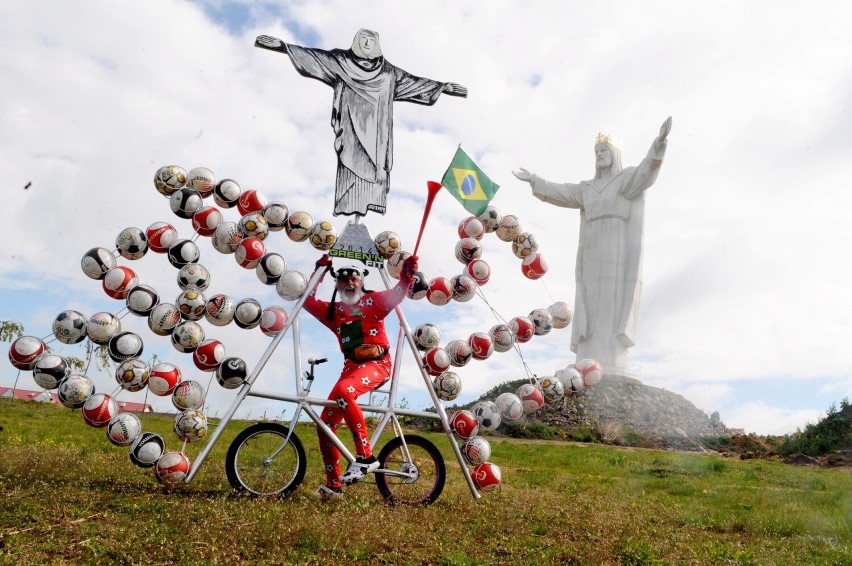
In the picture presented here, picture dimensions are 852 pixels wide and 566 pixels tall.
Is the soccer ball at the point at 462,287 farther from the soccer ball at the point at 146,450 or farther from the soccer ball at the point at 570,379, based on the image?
the soccer ball at the point at 146,450

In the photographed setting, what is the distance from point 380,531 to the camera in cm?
579

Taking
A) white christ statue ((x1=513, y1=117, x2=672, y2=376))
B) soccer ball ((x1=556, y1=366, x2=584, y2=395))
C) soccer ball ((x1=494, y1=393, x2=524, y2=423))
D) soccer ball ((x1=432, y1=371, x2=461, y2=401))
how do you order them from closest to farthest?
soccer ball ((x1=432, y1=371, x2=461, y2=401)) < soccer ball ((x1=494, y1=393, x2=524, y2=423)) < soccer ball ((x1=556, y1=366, x2=584, y2=395)) < white christ statue ((x1=513, y1=117, x2=672, y2=376))

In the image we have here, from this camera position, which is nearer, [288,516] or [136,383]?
[288,516]

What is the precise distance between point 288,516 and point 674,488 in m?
6.94

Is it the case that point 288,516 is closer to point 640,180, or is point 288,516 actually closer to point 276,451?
point 276,451

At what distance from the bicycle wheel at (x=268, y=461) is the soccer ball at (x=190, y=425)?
501mm

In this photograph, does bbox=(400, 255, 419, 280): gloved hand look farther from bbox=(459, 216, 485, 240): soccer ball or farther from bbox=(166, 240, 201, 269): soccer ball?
bbox=(166, 240, 201, 269): soccer ball

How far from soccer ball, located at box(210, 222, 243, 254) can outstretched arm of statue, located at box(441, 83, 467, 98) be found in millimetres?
3295

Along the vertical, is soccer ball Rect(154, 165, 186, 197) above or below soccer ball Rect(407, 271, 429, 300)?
above

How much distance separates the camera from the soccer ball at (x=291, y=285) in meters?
7.82

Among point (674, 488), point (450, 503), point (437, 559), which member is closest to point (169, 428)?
point (450, 503)

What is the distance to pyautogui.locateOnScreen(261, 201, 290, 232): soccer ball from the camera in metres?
8.22

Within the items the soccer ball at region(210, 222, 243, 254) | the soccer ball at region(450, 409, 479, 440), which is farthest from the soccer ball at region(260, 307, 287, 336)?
the soccer ball at region(450, 409, 479, 440)

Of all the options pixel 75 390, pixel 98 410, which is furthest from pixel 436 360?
pixel 75 390
